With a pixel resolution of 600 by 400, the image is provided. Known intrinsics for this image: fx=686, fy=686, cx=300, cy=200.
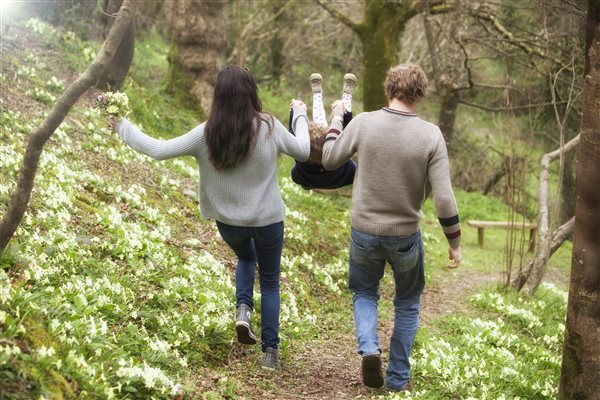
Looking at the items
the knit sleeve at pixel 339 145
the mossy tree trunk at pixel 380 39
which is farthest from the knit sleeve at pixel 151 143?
the mossy tree trunk at pixel 380 39

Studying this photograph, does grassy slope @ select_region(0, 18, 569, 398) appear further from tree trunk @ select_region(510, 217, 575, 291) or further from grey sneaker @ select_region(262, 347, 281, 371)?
tree trunk @ select_region(510, 217, 575, 291)

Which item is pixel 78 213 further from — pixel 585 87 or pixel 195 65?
pixel 195 65

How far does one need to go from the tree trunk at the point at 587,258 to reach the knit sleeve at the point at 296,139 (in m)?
2.03

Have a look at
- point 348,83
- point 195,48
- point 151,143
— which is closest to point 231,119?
point 151,143

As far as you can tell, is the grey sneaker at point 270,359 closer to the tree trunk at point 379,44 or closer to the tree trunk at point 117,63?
the tree trunk at point 117,63

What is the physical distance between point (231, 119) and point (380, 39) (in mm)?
8951

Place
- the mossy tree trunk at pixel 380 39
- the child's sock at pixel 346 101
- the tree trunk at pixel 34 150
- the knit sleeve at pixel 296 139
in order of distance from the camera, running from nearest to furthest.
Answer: the tree trunk at pixel 34 150 < the knit sleeve at pixel 296 139 < the child's sock at pixel 346 101 < the mossy tree trunk at pixel 380 39

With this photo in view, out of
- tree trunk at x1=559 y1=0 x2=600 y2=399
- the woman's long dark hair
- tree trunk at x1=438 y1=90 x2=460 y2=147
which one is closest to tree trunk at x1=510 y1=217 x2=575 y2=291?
tree trunk at x1=559 y1=0 x2=600 y2=399

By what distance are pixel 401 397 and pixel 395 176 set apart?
1702 mm

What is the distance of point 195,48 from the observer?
1388 cm

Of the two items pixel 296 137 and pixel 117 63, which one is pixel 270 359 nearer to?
pixel 296 137

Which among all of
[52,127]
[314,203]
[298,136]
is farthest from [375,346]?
[314,203]

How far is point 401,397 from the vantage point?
5.23 m

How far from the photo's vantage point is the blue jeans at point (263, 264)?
5.18 metres
